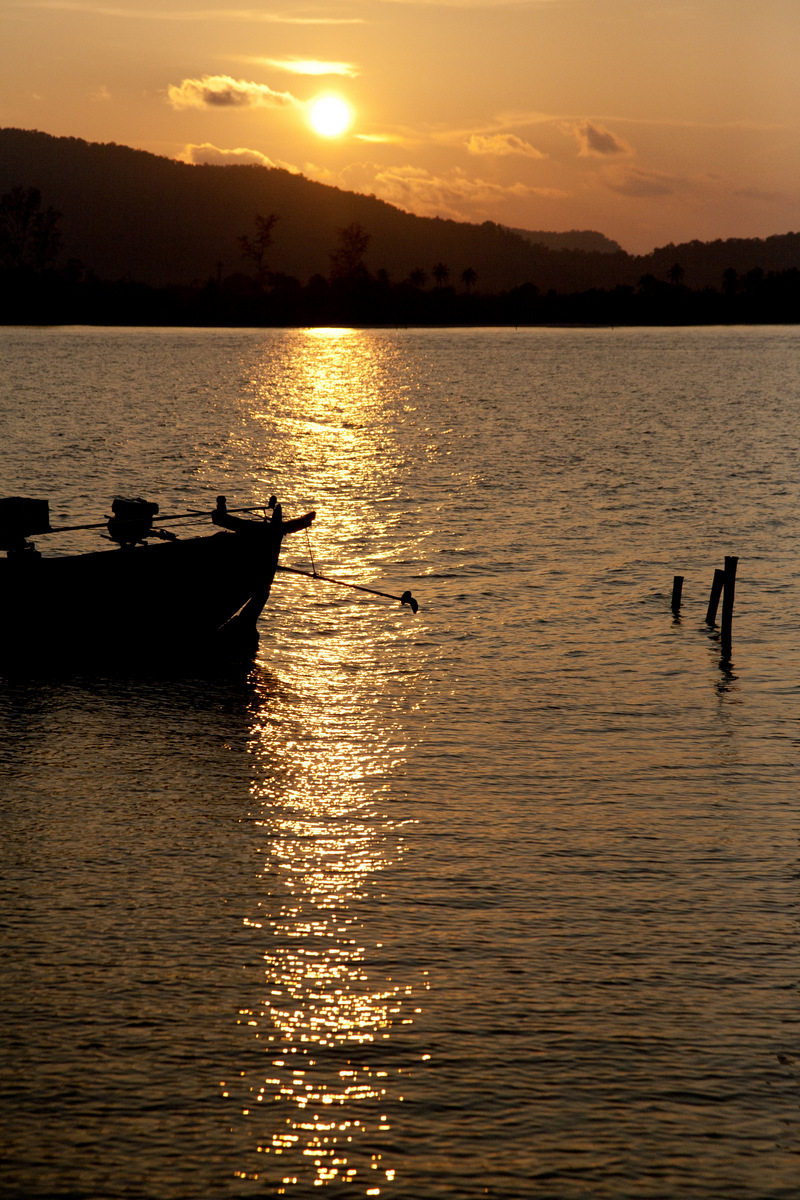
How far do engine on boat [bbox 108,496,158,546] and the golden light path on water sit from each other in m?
4.09

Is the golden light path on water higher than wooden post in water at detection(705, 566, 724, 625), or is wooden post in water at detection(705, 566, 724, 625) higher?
wooden post in water at detection(705, 566, 724, 625)

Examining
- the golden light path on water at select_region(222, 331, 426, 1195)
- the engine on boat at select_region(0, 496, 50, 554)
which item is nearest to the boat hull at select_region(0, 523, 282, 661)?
the engine on boat at select_region(0, 496, 50, 554)

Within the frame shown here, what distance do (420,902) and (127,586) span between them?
13350 mm

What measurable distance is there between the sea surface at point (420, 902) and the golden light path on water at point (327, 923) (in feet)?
0.15

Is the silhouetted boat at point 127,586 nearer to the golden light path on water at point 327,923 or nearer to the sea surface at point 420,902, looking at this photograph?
the sea surface at point 420,902

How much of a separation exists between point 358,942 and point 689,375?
6609 inches

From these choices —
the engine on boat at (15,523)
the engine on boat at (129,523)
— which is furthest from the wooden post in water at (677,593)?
the engine on boat at (15,523)

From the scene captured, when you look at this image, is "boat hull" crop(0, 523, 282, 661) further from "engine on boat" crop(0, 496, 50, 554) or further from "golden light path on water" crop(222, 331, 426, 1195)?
"golden light path on water" crop(222, 331, 426, 1195)

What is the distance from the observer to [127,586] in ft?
86.2

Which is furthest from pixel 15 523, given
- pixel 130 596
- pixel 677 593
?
pixel 677 593

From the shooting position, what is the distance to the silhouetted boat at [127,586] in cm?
2605

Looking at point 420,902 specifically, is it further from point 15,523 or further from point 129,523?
point 15,523

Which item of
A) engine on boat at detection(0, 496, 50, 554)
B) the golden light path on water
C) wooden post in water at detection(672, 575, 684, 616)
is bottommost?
the golden light path on water

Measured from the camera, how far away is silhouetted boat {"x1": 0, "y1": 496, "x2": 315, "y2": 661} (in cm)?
2605
